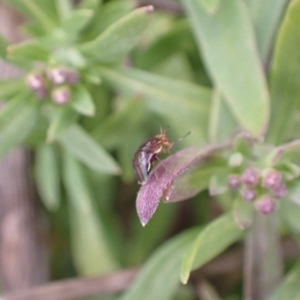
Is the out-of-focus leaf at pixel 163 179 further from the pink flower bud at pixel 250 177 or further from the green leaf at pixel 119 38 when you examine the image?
the green leaf at pixel 119 38

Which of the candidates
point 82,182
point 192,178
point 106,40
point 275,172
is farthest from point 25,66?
point 275,172

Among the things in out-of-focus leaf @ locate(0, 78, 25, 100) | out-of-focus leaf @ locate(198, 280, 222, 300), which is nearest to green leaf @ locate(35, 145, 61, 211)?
out-of-focus leaf @ locate(0, 78, 25, 100)

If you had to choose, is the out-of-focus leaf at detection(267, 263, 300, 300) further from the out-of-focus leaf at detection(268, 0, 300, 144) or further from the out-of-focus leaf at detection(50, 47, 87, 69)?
the out-of-focus leaf at detection(50, 47, 87, 69)

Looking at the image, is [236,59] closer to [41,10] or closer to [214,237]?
[214,237]

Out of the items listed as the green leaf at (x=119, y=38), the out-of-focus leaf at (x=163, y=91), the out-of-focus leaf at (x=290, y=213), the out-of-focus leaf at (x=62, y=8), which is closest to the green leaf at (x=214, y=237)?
the out-of-focus leaf at (x=290, y=213)

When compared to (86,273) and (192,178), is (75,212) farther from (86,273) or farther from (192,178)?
(192,178)

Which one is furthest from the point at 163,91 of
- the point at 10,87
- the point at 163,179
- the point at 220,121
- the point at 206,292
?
the point at 206,292
